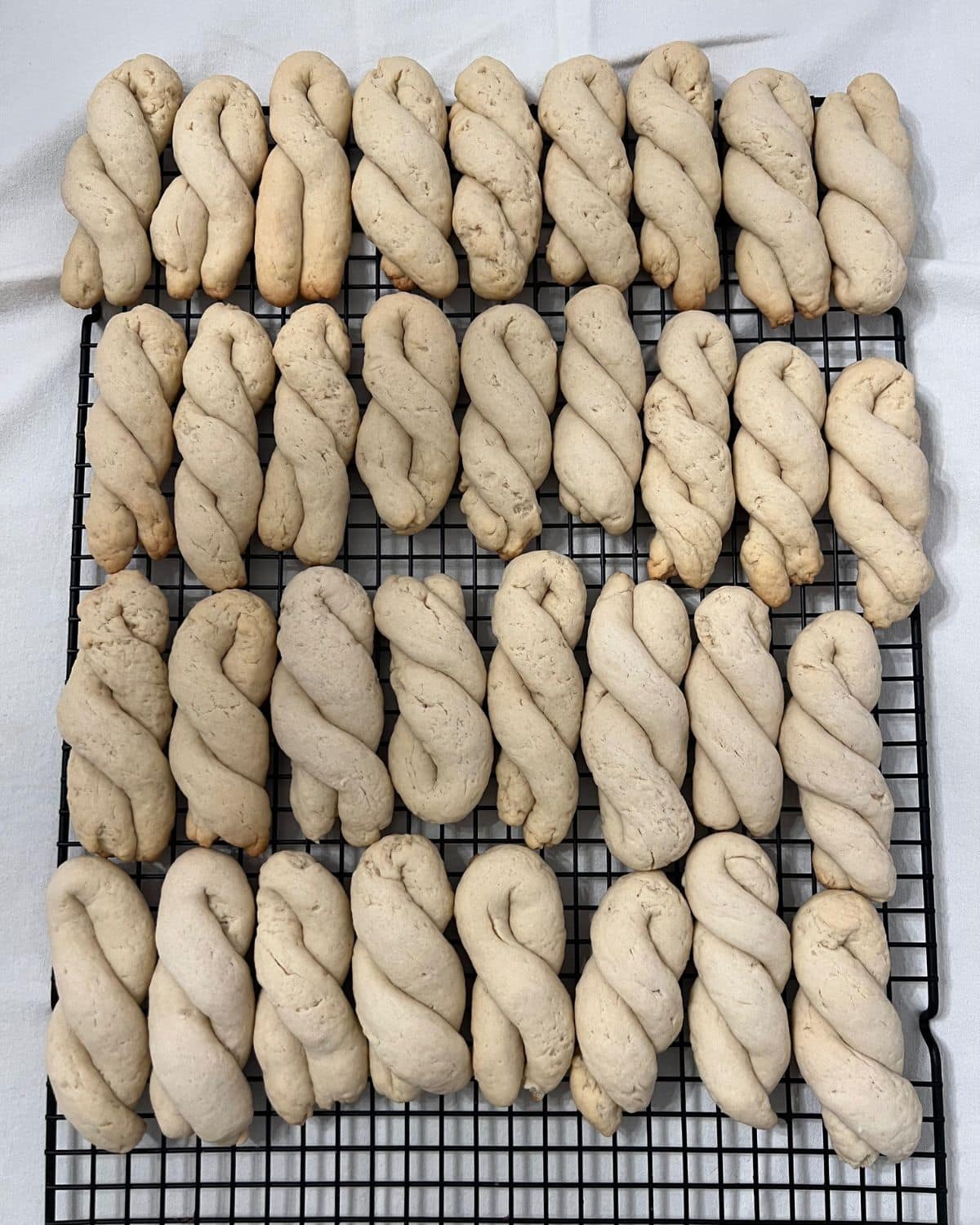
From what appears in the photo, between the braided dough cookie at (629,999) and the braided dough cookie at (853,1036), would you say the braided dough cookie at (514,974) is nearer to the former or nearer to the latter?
the braided dough cookie at (629,999)

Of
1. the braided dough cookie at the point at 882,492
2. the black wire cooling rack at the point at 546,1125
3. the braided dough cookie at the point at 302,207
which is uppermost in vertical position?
the braided dough cookie at the point at 302,207

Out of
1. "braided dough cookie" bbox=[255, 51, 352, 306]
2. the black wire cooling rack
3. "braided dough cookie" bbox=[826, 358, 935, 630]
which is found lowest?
the black wire cooling rack

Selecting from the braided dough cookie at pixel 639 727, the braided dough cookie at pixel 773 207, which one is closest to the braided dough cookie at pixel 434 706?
the braided dough cookie at pixel 639 727

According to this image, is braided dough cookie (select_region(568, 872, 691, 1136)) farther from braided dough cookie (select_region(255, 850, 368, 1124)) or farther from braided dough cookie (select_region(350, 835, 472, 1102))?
braided dough cookie (select_region(255, 850, 368, 1124))

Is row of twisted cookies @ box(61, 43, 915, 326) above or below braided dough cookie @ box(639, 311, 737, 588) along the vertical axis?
above

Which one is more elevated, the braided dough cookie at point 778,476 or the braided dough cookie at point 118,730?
the braided dough cookie at point 778,476

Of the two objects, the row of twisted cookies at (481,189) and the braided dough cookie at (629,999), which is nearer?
the braided dough cookie at (629,999)

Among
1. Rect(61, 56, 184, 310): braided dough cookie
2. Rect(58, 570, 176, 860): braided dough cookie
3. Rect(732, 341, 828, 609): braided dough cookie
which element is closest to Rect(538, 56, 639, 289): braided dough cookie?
Rect(732, 341, 828, 609): braided dough cookie

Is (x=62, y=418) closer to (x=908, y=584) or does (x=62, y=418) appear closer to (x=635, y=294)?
(x=635, y=294)
